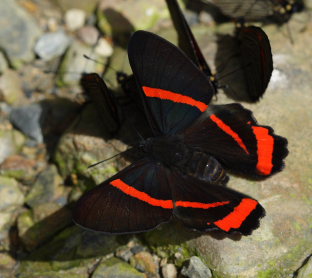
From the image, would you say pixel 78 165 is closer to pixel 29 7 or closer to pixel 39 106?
A: pixel 39 106

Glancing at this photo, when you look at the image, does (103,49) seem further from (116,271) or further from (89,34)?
(116,271)

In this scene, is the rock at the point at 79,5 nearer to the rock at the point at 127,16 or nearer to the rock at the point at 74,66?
the rock at the point at 127,16

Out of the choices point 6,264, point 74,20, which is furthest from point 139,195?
point 74,20

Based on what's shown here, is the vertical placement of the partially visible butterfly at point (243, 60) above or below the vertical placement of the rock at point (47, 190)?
above

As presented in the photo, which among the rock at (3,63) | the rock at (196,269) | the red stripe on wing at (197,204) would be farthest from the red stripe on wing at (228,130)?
the rock at (3,63)

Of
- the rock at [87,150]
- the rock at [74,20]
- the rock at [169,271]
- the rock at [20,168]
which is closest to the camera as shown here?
the rock at [169,271]

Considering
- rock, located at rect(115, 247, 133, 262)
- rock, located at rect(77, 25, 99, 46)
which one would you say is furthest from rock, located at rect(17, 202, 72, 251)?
rock, located at rect(77, 25, 99, 46)

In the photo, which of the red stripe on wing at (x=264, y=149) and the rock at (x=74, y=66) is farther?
the rock at (x=74, y=66)

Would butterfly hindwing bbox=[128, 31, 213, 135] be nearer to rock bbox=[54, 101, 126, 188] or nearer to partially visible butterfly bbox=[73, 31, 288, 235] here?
partially visible butterfly bbox=[73, 31, 288, 235]
